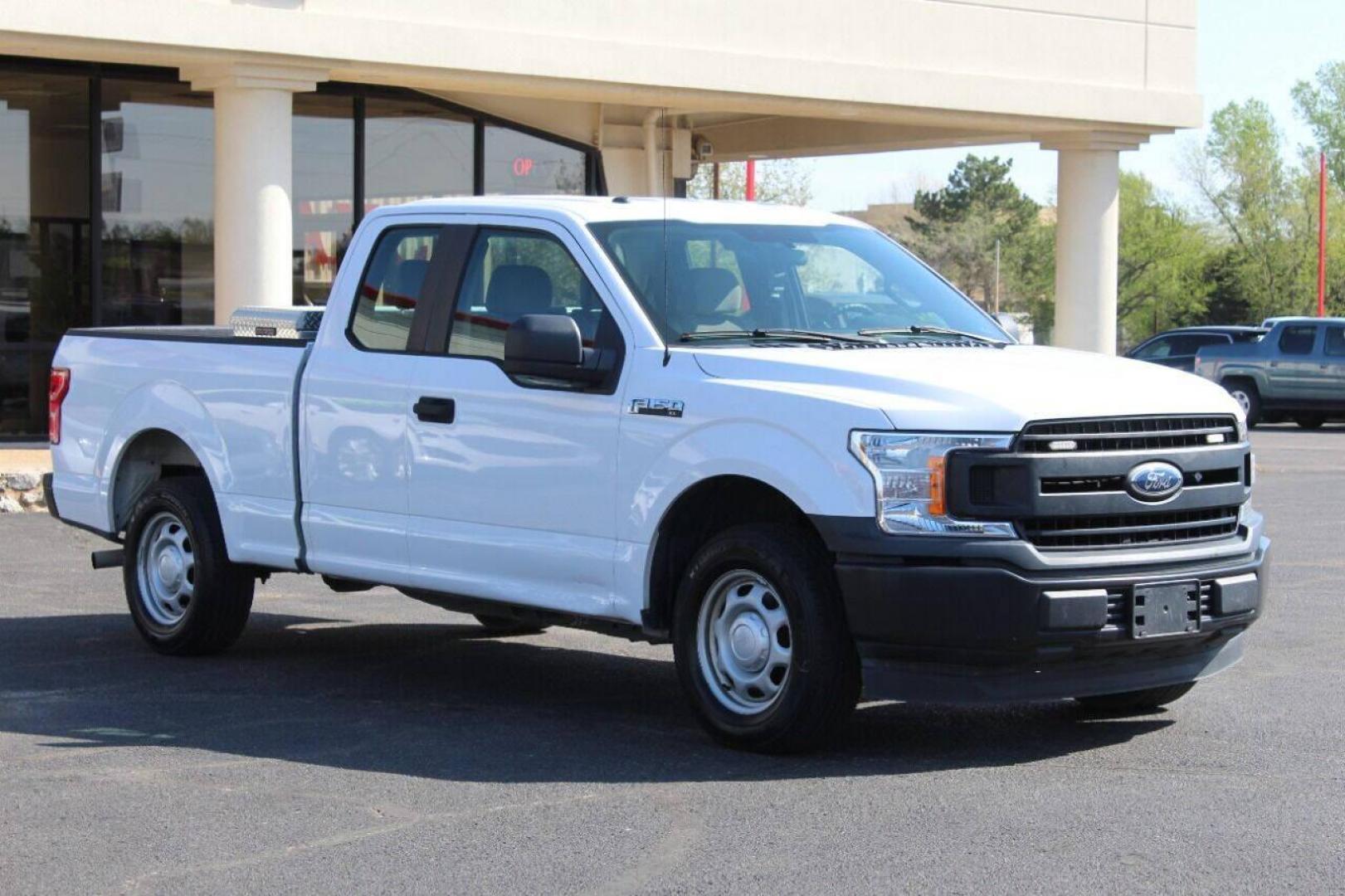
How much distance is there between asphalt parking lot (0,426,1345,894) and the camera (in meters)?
5.70

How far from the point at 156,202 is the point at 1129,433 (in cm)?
1610

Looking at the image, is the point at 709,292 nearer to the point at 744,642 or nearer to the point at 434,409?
the point at 434,409

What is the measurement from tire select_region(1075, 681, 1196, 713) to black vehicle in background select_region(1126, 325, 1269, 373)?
1026 inches

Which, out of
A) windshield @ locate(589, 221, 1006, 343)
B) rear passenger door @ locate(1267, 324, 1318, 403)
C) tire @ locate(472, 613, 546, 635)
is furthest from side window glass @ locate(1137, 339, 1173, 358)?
windshield @ locate(589, 221, 1006, 343)

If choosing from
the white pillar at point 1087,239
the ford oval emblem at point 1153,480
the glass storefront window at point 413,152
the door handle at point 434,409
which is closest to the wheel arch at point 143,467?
the door handle at point 434,409

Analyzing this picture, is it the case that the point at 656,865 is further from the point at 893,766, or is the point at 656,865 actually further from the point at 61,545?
the point at 61,545

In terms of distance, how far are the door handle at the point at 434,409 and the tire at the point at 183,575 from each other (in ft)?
5.38

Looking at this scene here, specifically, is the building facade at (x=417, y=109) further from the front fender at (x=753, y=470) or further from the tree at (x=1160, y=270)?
the tree at (x=1160, y=270)

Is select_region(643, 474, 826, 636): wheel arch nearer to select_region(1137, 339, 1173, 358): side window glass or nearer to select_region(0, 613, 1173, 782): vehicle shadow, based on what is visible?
select_region(0, 613, 1173, 782): vehicle shadow

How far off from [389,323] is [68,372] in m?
2.42

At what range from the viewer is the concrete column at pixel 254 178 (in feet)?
61.1

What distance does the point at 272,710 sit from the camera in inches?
322

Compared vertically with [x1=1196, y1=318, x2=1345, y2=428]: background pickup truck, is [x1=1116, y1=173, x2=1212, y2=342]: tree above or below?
above

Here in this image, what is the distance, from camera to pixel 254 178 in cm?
1872
